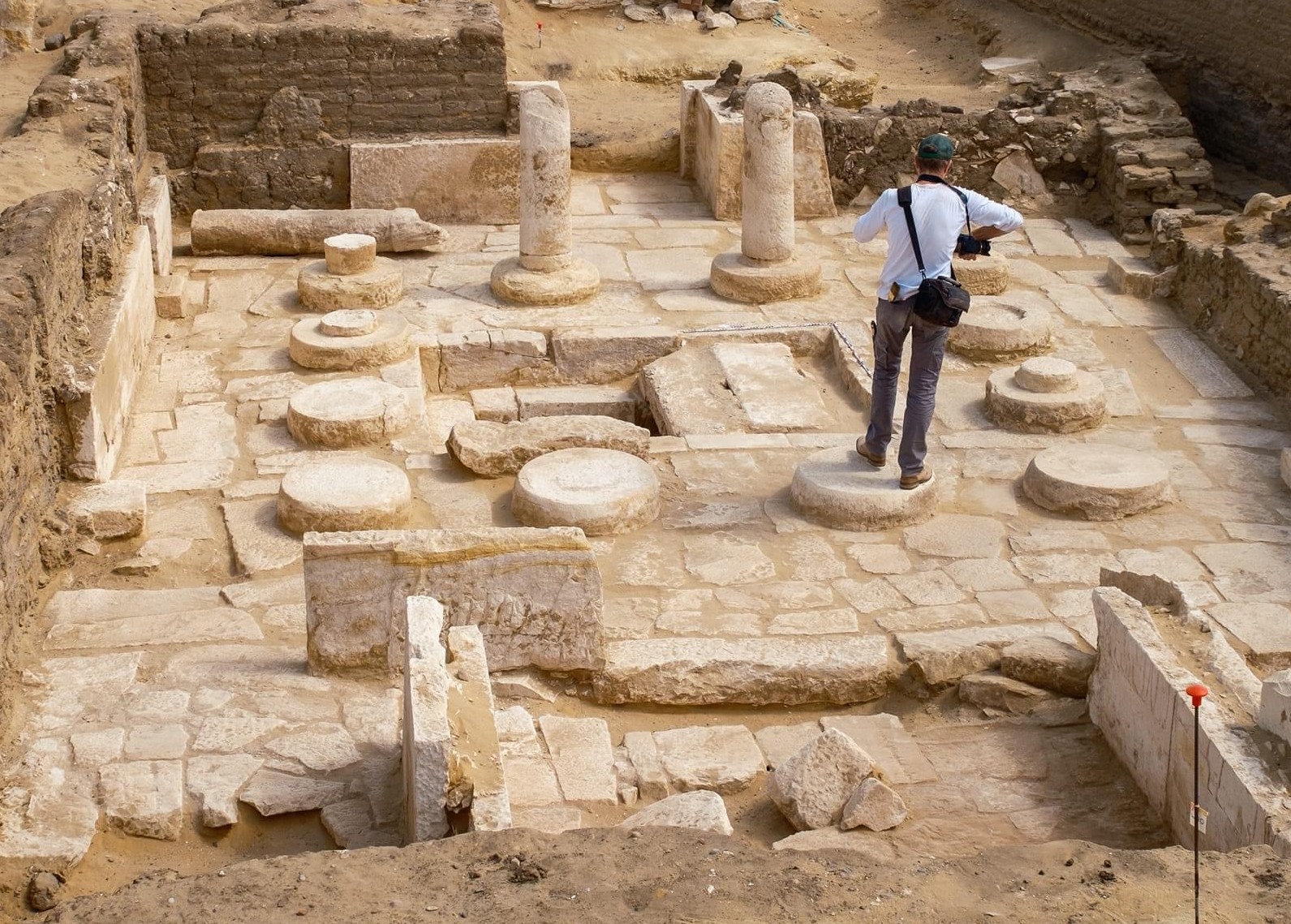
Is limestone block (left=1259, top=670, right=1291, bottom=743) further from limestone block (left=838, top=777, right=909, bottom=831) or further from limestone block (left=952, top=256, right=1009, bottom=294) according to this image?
limestone block (left=952, top=256, right=1009, bottom=294)

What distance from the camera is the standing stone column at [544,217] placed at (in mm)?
10320

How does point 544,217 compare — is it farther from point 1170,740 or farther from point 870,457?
point 1170,740

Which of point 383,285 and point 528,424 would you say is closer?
point 528,424

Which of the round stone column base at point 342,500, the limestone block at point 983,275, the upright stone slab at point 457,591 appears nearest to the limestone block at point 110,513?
the round stone column base at point 342,500

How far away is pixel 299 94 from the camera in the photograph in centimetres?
1202

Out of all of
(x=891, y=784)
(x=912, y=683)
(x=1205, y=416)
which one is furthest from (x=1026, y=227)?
(x=891, y=784)

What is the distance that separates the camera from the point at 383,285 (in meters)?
10.4

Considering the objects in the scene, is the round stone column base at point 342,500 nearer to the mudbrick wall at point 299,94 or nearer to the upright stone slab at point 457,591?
the upright stone slab at point 457,591

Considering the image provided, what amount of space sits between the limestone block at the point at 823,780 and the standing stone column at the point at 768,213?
561 cm

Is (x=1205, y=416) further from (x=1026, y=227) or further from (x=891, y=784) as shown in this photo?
(x=891, y=784)

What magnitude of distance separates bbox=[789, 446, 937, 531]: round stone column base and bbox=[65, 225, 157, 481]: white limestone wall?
3.56 meters

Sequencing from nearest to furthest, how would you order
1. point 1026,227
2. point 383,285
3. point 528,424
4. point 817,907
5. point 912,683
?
point 817,907 → point 912,683 → point 528,424 → point 383,285 → point 1026,227

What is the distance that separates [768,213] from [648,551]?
3.95 metres

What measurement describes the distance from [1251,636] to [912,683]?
1.51m
